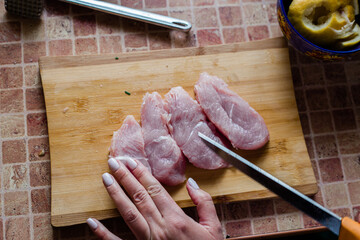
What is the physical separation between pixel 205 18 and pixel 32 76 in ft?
2.80

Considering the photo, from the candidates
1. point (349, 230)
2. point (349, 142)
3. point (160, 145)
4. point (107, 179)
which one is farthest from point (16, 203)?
point (349, 142)

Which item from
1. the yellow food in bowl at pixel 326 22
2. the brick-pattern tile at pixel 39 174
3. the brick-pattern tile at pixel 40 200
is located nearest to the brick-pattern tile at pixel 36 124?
the brick-pattern tile at pixel 39 174

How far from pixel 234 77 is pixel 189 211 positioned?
636 mm

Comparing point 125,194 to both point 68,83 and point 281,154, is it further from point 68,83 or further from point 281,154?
point 281,154

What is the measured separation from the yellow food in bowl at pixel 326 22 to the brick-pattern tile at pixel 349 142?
44 cm

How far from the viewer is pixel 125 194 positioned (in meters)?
1.43

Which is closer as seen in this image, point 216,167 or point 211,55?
point 216,167

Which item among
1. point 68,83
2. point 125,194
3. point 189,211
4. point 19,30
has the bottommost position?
point 189,211

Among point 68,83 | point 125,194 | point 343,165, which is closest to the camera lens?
point 125,194

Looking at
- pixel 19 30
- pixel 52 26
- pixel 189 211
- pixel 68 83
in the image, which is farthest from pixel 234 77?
pixel 19 30

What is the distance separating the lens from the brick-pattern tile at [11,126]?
1558mm

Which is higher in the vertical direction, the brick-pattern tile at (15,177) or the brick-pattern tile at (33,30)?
the brick-pattern tile at (33,30)

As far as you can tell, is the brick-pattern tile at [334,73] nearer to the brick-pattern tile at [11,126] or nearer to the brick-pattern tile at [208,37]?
the brick-pattern tile at [208,37]

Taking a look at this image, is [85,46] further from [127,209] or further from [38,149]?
[127,209]
